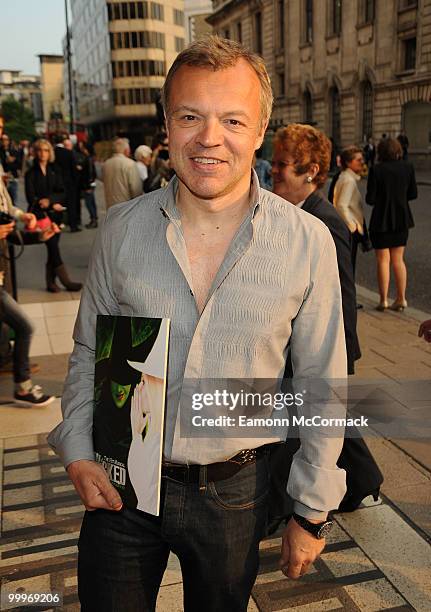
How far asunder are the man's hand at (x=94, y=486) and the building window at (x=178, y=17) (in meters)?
79.3

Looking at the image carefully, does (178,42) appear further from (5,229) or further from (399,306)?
(5,229)

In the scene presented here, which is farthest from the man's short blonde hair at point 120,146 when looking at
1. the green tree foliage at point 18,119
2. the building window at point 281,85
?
the green tree foliage at point 18,119

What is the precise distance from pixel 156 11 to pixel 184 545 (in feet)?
254

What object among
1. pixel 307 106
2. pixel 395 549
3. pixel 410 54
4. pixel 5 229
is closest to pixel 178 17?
pixel 307 106

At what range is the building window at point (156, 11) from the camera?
70238 mm

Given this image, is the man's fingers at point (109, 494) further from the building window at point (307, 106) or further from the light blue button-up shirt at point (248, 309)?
the building window at point (307, 106)

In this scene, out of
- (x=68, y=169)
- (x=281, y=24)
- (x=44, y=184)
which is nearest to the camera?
(x=44, y=184)

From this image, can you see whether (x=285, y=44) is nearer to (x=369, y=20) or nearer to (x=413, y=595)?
(x=369, y=20)

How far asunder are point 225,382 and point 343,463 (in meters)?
1.62

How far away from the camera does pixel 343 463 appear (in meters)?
2.93

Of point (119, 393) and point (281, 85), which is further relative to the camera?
point (281, 85)

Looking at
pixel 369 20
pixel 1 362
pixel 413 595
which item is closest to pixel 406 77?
pixel 369 20

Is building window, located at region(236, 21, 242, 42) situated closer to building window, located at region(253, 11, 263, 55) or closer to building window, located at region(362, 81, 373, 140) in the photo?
building window, located at region(253, 11, 263, 55)

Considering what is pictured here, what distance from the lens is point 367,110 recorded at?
33.2 meters
